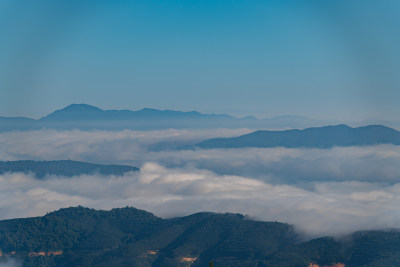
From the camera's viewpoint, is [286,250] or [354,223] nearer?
[286,250]

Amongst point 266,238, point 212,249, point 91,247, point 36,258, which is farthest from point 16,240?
point 266,238

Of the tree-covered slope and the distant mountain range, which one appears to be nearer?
the distant mountain range

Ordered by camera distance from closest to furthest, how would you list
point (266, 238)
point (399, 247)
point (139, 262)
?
point (399, 247), point (139, 262), point (266, 238)

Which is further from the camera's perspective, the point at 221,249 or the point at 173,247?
the point at 173,247

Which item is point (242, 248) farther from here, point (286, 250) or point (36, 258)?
point (36, 258)

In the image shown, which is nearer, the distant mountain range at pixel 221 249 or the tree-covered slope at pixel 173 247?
the distant mountain range at pixel 221 249

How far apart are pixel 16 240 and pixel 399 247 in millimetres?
109842

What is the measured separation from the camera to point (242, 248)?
591ft

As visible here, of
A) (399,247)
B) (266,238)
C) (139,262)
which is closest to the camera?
(399,247)

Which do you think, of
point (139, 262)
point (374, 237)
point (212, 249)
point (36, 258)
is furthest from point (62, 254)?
point (374, 237)

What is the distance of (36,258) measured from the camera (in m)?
192

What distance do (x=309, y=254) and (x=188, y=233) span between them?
145 feet

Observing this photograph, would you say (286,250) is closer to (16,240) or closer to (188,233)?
(188,233)

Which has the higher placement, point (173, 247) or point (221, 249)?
point (173, 247)
